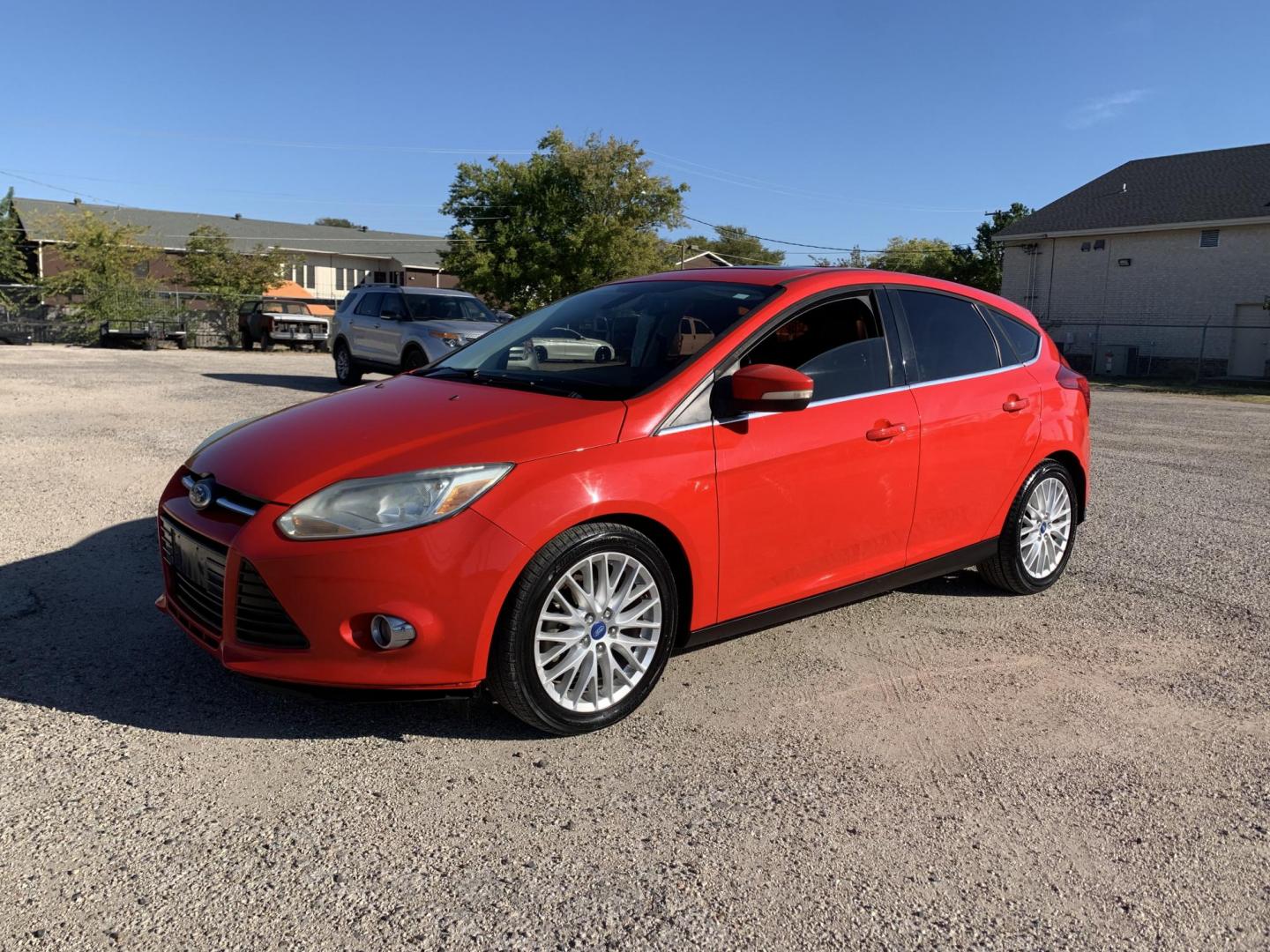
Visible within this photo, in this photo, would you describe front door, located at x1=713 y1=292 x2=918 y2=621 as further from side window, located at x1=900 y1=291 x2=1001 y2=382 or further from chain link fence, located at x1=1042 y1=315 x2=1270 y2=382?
chain link fence, located at x1=1042 y1=315 x2=1270 y2=382

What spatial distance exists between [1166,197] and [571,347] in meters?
36.5

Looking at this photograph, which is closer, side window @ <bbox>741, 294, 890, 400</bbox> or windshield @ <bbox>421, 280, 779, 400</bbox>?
windshield @ <bbox>421, 280, 779, 400</bbox>

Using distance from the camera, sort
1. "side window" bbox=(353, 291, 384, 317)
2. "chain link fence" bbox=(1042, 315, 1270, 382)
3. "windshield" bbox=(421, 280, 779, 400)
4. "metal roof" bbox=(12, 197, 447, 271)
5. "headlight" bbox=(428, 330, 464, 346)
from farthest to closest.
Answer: "metal roof" bbox=(12, 197, 447, 271)
"chain link fence" bbox=(1042, 315, 1270, 382)
"side window" bbox=(353, 291, 384, 317)
"headlight" bbox=(428, 330, 464, 346)
"windshield" bbox=(421, 280, 779, 400)

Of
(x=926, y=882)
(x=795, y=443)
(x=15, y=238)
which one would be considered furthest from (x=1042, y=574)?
(x=15, y=238)

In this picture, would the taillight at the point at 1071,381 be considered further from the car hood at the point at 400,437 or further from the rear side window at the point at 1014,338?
the car hood at the point at 400,437

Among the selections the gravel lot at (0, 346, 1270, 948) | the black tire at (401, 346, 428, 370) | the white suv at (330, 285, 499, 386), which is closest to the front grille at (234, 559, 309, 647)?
the gravel lot at (0, 346, 1270, 948)

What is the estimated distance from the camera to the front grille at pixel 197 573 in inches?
133

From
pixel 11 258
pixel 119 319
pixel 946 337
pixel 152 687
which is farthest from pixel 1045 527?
pixel 11 258

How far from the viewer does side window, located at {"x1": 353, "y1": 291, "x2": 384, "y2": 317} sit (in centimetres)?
1577

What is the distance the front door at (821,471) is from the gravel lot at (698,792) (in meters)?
0.48

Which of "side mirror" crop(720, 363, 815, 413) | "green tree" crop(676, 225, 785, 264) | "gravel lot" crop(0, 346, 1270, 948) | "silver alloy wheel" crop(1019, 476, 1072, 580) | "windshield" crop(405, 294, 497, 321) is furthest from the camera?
"green tree" crop(676, 225, 785, 264)

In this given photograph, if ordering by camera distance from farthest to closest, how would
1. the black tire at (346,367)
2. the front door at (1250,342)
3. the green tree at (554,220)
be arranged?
the green tree at (554,220), the front door at (1250,342), the black tire at (346,367)

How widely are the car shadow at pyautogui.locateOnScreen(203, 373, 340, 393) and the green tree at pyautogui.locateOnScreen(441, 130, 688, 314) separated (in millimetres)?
22511

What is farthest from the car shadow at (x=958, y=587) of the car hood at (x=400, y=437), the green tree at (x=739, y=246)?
the green tree at (x=739, y=246)
